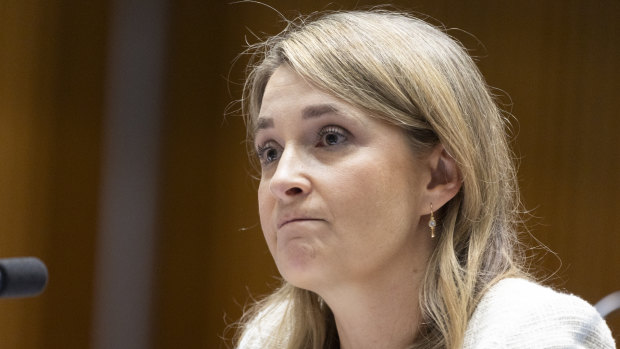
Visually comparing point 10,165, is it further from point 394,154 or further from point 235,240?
point 394,154

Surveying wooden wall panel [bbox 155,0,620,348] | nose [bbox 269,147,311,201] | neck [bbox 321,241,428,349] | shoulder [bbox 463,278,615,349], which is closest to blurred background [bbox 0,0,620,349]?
wooden wall panel [bbox 155,0,620,348]

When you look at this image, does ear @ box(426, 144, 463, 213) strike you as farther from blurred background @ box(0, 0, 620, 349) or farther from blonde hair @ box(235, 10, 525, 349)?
blurred background @ box(0, 0, 620, 349)

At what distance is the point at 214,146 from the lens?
2.21m

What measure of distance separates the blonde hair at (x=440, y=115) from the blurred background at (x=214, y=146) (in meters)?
0.20

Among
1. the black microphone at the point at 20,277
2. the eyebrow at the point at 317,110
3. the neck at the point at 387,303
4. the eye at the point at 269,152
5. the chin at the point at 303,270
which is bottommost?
the neck at the point at 387,303

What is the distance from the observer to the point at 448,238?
1177 millimetres

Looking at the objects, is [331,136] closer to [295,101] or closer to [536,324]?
[295,101]

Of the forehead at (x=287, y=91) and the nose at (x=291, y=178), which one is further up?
the forehead at (x=287, y=91)

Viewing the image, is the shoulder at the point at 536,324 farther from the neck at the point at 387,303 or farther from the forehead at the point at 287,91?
the forehead at the point at 287,91

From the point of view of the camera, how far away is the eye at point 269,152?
3.99 feet

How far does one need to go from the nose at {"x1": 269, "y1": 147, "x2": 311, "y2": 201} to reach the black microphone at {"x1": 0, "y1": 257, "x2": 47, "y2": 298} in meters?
0.63

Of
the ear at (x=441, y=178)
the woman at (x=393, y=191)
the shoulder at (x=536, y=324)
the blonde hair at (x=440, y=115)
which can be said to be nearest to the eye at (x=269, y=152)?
the woman at (x=393, y=191)

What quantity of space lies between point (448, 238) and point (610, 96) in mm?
1297

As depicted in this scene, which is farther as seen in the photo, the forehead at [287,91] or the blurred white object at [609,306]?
the forehead at [287,91]
